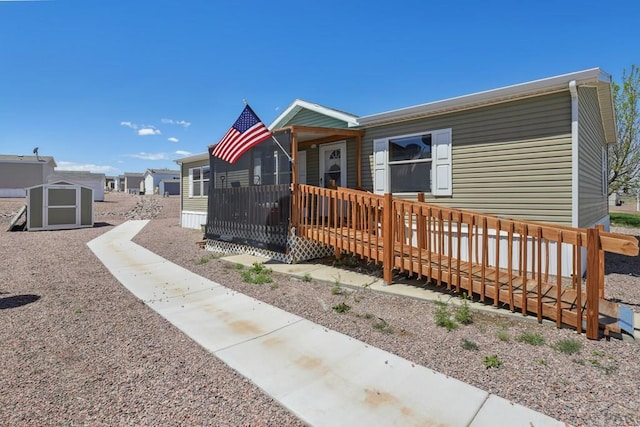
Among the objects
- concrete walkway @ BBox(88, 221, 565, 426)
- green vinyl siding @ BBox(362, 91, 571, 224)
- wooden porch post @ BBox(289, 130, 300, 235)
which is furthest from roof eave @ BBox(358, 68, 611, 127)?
concrete walkway @ BBox(88, 221, 565, 426)

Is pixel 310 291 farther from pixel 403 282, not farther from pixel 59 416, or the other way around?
pixel 59 416

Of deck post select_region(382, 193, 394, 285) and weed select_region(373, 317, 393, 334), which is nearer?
weed select_region(373, 317, 393, 334)

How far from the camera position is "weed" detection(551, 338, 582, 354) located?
119 inches

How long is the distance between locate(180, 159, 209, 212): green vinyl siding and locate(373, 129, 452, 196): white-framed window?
8.39m

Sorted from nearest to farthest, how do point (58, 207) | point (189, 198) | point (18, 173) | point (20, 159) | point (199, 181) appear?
point (58, 207) < point (199, 181) < point (189, 198) < point (18, 173) < point (20, 159)

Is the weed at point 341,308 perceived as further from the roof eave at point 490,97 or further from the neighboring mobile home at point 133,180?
the neighboring mobile home at point 133,180

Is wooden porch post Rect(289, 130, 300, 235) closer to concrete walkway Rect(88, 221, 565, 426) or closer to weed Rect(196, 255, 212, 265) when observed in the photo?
weed Rect(196, 255, 212, 265)

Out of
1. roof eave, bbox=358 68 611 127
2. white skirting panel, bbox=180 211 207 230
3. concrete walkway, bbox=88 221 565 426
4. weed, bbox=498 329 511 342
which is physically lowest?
concrete walkway, bbox=88 221 565 426

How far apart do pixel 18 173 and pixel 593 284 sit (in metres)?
41.5

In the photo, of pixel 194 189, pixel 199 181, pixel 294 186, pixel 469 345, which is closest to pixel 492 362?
pixel 469 345

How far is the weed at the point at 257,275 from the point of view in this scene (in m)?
5.57

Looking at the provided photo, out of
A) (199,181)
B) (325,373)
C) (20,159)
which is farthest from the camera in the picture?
(20,159)

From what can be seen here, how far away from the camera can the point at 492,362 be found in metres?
2.81

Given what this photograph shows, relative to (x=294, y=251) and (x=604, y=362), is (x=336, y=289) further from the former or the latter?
(x=604, y=362)
